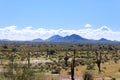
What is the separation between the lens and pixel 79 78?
5650cm

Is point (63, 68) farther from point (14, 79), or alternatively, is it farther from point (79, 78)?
point (14, 79)

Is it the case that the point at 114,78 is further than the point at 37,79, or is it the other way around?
the point at 114,78

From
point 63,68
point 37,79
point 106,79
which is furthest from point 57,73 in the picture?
point 37,79

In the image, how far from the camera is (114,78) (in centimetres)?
5459

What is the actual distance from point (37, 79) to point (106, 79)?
2217 centimetres

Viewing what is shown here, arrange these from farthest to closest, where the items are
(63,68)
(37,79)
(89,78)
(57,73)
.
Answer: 1. (63,68)
2. (57,73)
3. (89,78)
4. (37,79)

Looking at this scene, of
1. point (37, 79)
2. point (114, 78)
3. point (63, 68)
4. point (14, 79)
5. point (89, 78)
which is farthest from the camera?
point (63, 68)

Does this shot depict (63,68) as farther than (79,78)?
Yes

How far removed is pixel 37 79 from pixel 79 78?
21.8m

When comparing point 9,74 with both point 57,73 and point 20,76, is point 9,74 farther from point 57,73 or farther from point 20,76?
point 57,73

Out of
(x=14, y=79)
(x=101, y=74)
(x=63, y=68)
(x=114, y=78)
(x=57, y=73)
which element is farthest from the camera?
(x=63, y=68)

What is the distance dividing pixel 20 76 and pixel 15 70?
1240 millimetres

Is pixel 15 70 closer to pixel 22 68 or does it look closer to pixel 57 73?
pixel 22 68

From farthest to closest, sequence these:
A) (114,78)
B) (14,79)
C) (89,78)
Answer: (114,78), (89,78), (14,79)
